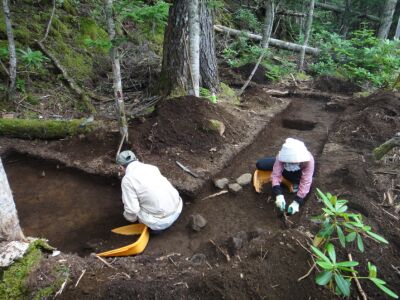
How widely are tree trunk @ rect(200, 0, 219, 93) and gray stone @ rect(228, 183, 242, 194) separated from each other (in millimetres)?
3202

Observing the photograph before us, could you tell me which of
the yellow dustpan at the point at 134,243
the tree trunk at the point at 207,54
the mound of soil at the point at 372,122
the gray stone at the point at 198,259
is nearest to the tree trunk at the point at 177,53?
the tree trunk at the point at 207,54

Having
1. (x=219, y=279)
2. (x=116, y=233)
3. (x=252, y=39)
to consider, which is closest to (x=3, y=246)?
(x=116, y=233)

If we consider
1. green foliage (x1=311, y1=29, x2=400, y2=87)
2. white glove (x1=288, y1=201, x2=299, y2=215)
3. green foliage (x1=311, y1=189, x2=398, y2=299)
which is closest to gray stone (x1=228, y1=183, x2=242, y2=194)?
white glove (x1=288, y1=201, x2=299, y2=215)

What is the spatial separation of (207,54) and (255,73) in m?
2.80

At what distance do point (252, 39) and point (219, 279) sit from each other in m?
11.1

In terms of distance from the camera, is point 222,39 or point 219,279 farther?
point 222,39

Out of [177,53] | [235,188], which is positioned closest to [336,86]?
[177,53]

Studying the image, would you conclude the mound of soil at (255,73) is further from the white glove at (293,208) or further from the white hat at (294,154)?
the white glove at (293,208)

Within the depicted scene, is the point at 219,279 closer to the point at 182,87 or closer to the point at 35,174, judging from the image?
the point at 35,174

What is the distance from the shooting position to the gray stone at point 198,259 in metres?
3.11

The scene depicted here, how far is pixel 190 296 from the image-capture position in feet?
7.90

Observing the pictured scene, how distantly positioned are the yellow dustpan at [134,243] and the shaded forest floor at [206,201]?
0.11 m

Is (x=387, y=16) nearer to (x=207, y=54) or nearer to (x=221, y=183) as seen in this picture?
(x=207, y=54)

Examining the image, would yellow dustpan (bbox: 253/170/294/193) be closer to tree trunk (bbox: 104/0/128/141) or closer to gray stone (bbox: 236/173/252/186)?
gray stone (bbox: 236/173/252/186)
